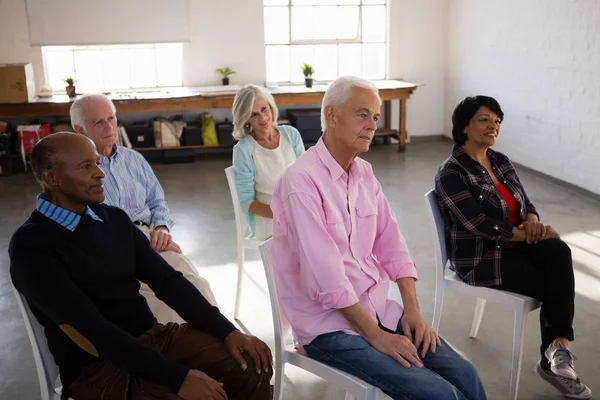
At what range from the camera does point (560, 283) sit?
2764mm

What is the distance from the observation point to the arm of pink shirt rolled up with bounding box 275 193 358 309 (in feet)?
7.00

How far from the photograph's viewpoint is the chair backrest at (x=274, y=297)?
2.26 m

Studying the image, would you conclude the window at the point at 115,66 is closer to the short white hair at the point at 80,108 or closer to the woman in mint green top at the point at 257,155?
the woman in mint green top at the point at 257,155

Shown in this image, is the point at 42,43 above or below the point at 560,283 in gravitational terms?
above

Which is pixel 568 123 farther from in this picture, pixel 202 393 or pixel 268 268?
pixel 202 393

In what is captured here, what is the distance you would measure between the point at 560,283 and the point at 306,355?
1.18m

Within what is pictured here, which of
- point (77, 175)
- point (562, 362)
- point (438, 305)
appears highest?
point (77, 175)

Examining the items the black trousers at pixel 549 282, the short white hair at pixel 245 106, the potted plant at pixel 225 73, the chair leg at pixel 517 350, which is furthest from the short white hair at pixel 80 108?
the potted plant at pixel 225 73

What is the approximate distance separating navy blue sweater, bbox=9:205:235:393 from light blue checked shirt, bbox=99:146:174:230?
88 cm

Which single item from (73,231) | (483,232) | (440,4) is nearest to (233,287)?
(483,232)

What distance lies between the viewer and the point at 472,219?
2863mm

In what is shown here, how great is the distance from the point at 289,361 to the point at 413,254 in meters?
2.48

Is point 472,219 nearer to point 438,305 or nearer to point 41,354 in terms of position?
point 438,305

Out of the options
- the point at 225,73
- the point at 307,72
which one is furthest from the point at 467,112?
the point at 225,73
